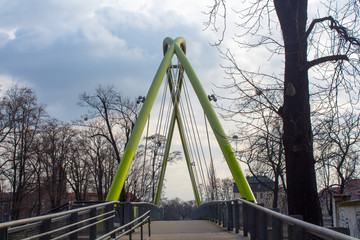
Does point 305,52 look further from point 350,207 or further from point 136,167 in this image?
point 136,167

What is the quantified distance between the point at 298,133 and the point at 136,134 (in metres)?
10.9

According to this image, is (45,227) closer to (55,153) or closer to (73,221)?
(73,221)

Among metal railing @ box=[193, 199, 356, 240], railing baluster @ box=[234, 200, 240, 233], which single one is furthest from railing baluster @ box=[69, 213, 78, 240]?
railing baluster @ box=[234, 200, 240, 233]

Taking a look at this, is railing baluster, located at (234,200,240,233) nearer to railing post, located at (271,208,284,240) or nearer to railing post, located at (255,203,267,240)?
railing post, located at (255,203,267,240)

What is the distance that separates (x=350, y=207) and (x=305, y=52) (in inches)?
323

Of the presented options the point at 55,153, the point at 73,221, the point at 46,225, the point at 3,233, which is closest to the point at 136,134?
the point at 73,221

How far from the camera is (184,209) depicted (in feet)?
375

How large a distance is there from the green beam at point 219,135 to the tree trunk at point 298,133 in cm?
492

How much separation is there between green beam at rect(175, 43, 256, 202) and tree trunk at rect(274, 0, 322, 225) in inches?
194

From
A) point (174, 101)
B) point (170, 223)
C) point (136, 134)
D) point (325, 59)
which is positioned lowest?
point (170, 223)

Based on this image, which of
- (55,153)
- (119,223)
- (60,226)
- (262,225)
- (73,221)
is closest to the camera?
(60,226)

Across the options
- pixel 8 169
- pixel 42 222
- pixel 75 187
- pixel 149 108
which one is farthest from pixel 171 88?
pixel 42 222

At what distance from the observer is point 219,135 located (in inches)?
465

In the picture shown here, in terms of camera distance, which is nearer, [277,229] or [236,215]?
[277,229]
